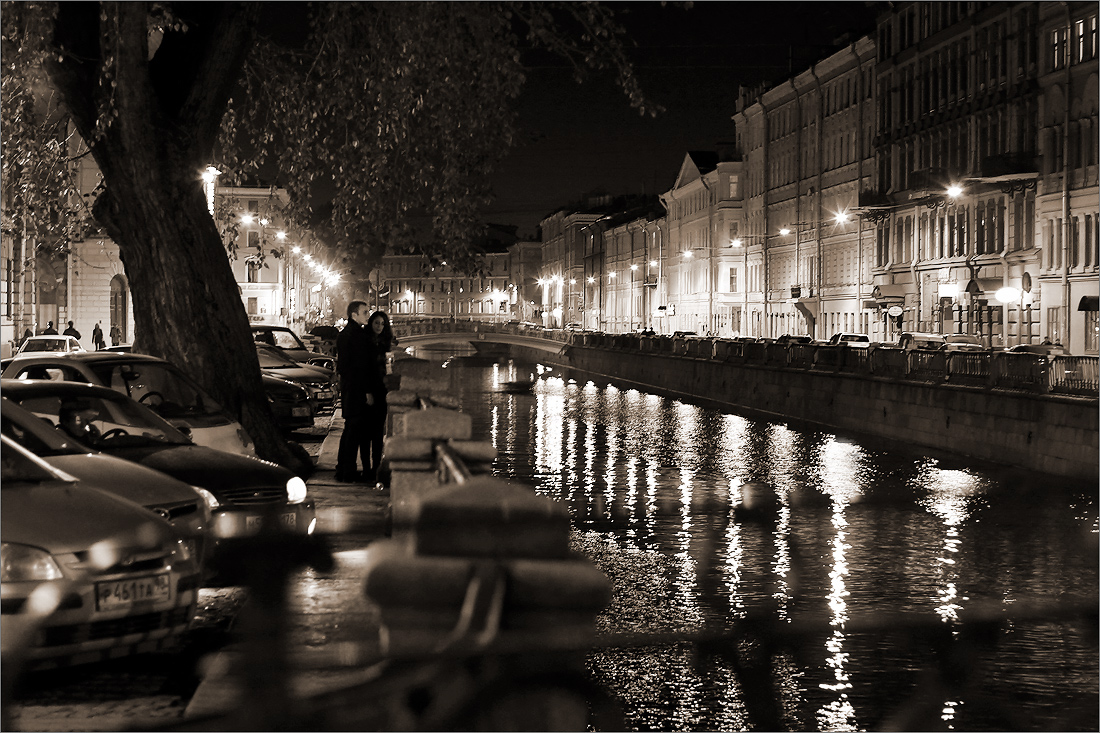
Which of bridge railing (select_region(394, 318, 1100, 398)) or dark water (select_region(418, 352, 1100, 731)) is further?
bridge railing (select_region(394, 318, 1100, 398))

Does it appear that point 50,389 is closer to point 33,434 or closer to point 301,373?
point 33,434

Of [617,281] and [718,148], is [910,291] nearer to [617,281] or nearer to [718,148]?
[718,148]

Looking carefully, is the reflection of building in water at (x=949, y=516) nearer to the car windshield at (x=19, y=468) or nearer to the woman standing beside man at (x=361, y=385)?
the car windshield at (x=19, y=468)

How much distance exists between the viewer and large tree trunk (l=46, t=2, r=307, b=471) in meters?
16.2

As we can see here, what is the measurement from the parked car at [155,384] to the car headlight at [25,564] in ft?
21.2

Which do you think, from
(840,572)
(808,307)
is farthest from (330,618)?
(808,307)

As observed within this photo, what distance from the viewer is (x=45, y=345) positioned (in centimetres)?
3628

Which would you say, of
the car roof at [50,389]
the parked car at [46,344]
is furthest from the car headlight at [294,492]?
the parked car at [46,344]

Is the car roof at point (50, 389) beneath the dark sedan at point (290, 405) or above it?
above

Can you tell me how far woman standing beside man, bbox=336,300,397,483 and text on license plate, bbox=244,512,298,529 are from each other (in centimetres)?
510

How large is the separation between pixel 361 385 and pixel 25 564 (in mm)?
9415

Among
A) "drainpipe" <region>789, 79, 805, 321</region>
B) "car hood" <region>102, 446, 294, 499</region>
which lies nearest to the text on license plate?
"car hood" <region>102, 446, 294, 499</region>

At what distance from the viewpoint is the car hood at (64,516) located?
703 cm

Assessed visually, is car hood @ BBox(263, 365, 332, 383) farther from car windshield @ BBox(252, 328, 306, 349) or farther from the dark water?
the dark water
